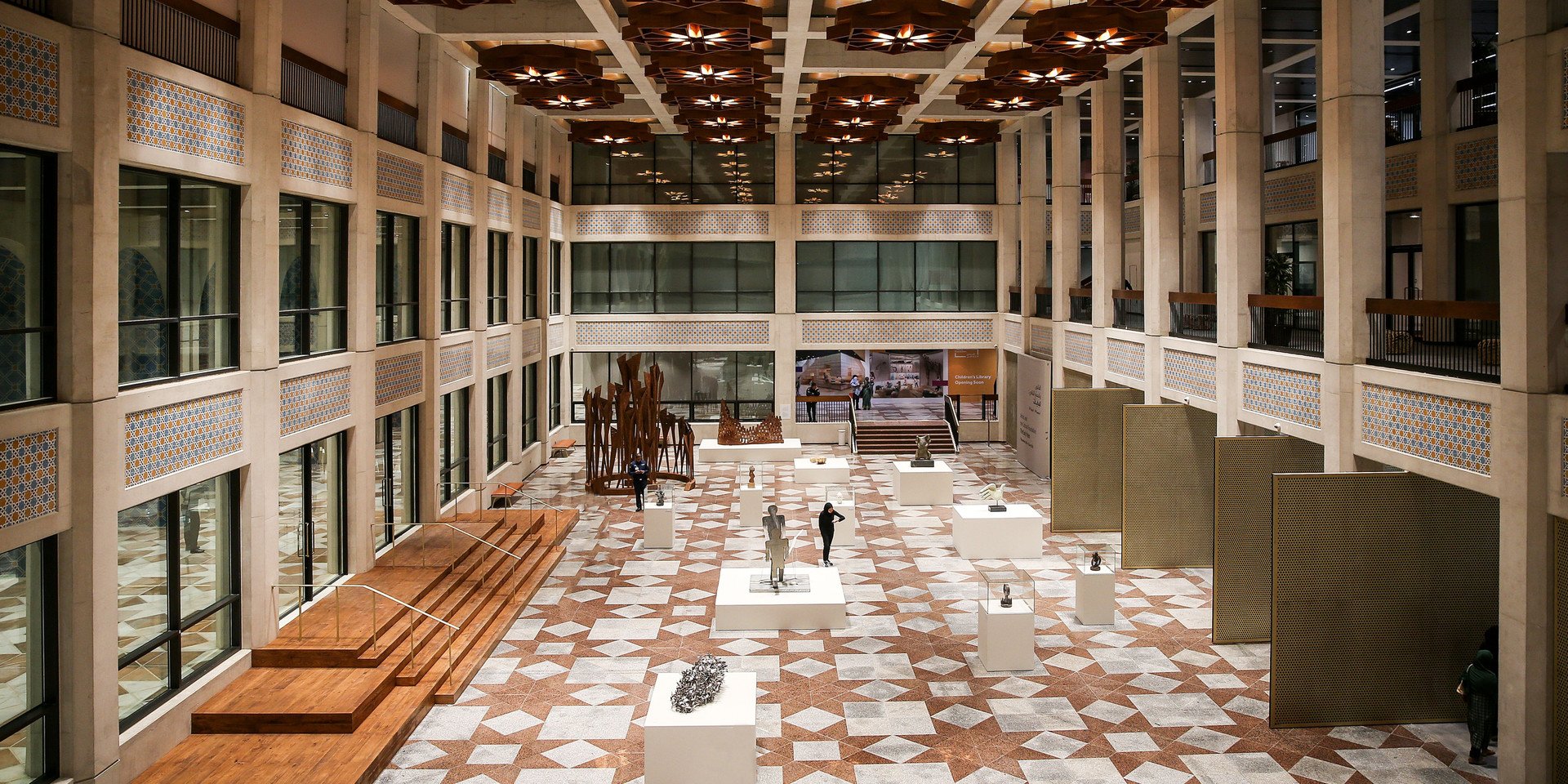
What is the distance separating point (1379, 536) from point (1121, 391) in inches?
348

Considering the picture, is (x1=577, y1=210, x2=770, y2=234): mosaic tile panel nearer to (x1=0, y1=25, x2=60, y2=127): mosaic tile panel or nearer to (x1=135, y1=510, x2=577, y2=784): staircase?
(x1=135, y1=510, x2=577, y2=784): staircase

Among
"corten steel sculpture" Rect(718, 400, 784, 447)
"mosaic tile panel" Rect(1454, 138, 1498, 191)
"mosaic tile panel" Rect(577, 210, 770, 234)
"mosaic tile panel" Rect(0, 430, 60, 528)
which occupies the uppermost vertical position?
"mosaic tile panel" Rect(577, 210, 770, 234)

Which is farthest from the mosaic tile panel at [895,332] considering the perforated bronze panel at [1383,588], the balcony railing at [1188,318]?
the perforated bronze panel at [1383,588]

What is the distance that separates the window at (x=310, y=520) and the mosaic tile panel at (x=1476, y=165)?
16982 millimetres

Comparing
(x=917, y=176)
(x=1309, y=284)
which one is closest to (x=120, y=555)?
(x=1309, y=284)

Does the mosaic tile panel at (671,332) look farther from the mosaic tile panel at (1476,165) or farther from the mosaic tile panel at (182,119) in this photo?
the mosaic tile panel at (182,119)

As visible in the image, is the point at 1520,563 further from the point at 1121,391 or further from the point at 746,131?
the point at 746,131

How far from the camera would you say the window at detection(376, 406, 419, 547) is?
56.7 ft

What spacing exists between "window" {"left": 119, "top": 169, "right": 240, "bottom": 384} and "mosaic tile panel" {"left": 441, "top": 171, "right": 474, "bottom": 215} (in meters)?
7.50

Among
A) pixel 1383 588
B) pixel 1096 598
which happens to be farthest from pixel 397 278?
pixel 1383 588

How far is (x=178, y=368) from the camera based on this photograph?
11.2 m

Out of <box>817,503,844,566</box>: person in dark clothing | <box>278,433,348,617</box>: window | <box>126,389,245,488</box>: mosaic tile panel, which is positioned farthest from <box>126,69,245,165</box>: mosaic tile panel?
<box>817,503,844,566</box>: person in dark clothing

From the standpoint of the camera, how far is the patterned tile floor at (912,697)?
10.5m

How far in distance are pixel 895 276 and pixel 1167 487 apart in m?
16.4
